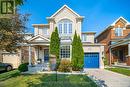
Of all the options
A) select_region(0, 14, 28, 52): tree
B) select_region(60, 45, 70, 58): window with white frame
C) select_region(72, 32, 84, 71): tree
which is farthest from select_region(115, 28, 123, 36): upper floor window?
select_region(0, 14, 28, 52): tree

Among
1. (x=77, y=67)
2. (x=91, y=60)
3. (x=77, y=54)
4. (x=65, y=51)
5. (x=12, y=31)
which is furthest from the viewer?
(x=91, y=60)

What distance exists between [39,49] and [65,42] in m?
4.80

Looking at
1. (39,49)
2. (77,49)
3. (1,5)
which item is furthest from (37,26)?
(1,5)

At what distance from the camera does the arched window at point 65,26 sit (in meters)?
31.7

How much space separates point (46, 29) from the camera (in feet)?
117

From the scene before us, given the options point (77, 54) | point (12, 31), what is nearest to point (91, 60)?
point (77, 54)

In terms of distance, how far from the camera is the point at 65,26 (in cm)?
3177

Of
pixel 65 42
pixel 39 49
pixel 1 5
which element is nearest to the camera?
pixel 1 5

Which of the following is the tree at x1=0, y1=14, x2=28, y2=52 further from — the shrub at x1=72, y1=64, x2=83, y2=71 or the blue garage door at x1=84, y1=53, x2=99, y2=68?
the blue garage door at x1=84, y1=53, x2=99, y2=68

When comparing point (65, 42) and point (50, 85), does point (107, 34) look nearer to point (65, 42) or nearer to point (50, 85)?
point (65, 42)

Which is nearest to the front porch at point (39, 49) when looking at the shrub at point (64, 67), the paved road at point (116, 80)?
the shrub at point (64, 67)

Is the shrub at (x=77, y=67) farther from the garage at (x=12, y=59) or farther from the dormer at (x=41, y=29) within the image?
the dormer at (x=41, y=29)

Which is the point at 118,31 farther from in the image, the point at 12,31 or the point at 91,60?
the point at 12,31

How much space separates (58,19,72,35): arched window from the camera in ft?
104
